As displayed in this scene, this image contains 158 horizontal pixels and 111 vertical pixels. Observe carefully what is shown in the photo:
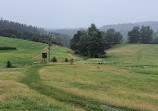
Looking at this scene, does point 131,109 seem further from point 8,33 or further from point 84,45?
point 8,33

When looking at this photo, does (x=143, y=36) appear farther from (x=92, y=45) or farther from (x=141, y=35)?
(x=92, y=45)

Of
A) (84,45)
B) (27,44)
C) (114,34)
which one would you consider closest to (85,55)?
(84,45)

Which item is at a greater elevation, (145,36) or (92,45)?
(145,36)

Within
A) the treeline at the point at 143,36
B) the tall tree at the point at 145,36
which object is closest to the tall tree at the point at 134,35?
the treeline at the point at 143,36

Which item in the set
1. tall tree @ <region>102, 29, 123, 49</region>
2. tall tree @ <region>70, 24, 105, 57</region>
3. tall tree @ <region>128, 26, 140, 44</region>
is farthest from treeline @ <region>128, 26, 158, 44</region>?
tall tree @ <region>70, 24, 105, 57</region>

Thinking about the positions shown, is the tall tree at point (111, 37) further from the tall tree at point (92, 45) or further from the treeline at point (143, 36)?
the tall tree at point (92, 45)

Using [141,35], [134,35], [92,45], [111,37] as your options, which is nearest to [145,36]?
[141,35]

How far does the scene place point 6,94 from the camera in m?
17.4

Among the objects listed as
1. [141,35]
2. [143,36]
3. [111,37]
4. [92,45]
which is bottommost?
[92,45]

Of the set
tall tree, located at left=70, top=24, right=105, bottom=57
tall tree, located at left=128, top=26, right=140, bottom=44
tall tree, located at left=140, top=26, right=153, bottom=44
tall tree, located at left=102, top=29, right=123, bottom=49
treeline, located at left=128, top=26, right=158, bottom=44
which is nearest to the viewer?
tall tree, located at left=70, top=24, right=105, bottom=57

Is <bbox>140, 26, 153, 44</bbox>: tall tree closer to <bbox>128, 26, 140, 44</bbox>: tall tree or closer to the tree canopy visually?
the tree canopy

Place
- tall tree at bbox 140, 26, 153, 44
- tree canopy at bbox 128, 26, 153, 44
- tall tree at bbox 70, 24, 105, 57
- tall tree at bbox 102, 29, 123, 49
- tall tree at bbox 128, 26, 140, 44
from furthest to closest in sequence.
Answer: tall tree at bbox 128, 26, 140, 44, tree canopy at bbox 128, 26, 153, 44, tall tree at bbox 140, 26, 153, 44, tall tree at bbox 102, 29, 123, 49, tall tree at bbox 70, 24, 105, 57

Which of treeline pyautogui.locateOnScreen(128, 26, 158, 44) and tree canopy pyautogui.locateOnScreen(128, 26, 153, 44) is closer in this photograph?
treeline pyautogui.locateOnScreen(128, 26, 158, 44)

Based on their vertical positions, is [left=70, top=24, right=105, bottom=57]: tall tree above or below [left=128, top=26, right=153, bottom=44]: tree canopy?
Answer: below
